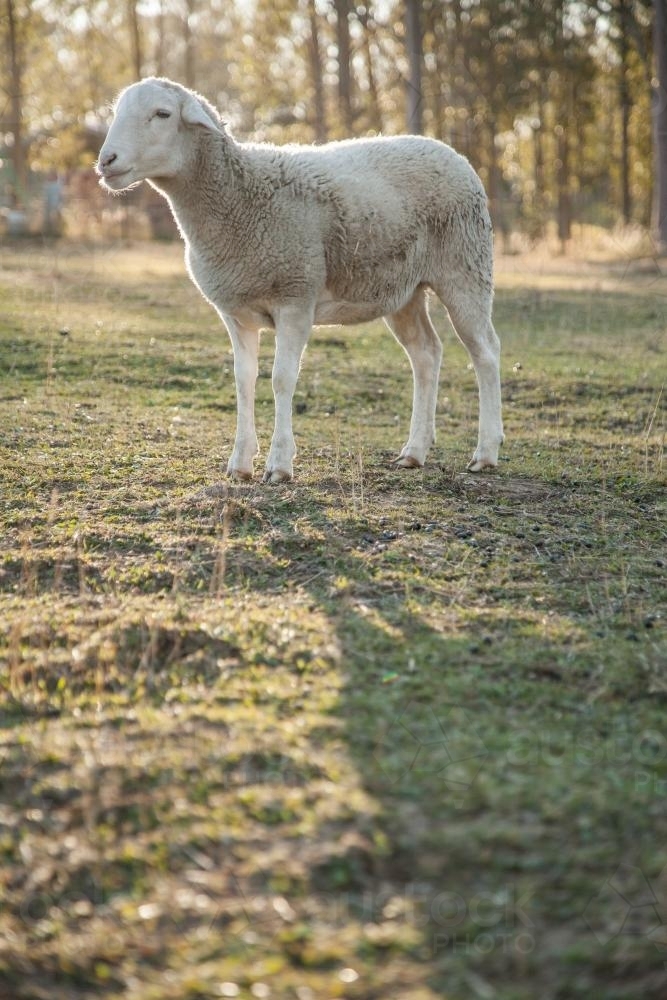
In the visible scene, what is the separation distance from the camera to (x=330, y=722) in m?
4.11

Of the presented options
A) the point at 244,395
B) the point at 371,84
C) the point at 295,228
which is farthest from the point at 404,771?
the point at 371,84

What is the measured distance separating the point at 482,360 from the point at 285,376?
59.2 inches

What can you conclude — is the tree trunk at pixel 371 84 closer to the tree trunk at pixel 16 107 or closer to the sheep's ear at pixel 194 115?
the tree trunk at pixel 16 107

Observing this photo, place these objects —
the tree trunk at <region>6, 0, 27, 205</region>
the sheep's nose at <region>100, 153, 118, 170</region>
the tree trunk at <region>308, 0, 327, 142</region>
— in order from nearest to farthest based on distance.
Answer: the sheep's nose at <region>100, 153, 118, 170</region>, the tree trunk at <region>6, 0, 27, 205</region>, the tree trunk at <region>308, 0, 327, 142</region>

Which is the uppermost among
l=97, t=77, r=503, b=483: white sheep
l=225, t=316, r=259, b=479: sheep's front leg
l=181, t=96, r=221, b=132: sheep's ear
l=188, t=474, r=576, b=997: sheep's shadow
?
l=181, t=96, r=221, b=132: sheep's ear

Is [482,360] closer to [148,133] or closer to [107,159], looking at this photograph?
[148,133]

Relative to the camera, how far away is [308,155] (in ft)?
23.2

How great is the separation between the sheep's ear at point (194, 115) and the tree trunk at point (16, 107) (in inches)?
895

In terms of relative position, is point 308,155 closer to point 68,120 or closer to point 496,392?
point 496,392

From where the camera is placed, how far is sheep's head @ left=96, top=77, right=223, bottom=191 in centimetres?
645

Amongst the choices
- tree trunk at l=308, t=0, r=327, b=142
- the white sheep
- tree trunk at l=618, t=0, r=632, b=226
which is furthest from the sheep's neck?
tree trunk at l=618, t=0, r=632, b=226

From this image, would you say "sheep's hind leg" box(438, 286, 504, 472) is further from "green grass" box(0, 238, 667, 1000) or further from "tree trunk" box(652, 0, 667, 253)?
"tree trunk" box(652, 0, 667, 253)

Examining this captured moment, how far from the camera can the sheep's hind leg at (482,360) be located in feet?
24.7

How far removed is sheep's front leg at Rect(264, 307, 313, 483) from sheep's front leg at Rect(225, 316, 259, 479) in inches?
7.2
